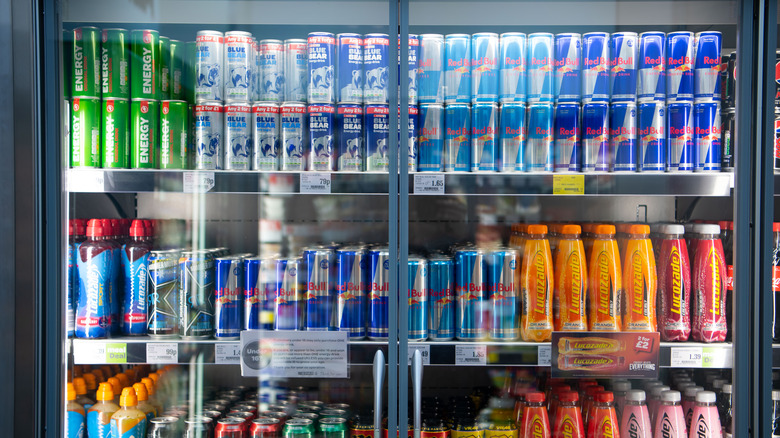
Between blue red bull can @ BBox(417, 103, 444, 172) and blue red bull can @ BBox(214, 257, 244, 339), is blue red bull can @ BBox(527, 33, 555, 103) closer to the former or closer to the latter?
blue red bull can @ BBox(417, 103, 444, 172)

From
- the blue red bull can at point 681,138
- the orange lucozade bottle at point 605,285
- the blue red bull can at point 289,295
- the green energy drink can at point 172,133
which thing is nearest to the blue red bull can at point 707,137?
the blue red bull can at point 681,138

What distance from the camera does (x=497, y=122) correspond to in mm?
1550

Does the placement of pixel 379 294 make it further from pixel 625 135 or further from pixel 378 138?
pixel 625 135

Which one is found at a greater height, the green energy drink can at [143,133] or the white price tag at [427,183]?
the green energy drink can at [143,133]

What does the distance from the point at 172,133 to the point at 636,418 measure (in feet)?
5.16

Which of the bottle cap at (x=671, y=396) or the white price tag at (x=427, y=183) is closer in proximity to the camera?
the white price tag at (x=427, y=183)

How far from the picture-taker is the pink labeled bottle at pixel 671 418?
1560 millimetres

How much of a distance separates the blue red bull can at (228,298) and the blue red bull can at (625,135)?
1.13m

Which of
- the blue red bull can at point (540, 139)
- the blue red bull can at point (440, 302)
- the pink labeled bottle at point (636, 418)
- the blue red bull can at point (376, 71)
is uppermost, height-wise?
the blue red bull can at point (376, 71)

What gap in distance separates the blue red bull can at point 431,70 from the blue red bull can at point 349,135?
7.5 inches

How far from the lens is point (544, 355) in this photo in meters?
1.49

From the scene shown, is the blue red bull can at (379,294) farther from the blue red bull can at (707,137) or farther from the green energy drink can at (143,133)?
the blue red bull can at (707,137)

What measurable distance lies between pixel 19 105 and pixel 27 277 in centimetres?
43

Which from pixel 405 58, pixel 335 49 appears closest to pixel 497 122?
pixel 405 58
